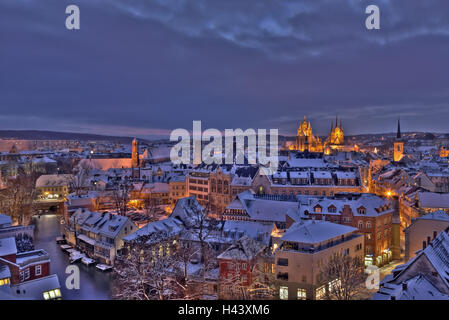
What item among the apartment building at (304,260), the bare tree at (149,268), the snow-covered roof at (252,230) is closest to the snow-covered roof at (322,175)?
the snow-covered roof at (252,230)

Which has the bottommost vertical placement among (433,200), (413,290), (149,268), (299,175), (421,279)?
(149,268)

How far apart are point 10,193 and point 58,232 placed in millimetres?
11944

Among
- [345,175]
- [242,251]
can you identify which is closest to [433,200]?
[345,175]

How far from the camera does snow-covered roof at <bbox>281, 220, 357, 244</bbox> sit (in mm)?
14719

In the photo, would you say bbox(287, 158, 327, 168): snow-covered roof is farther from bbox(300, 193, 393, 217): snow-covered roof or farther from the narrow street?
the narrow street

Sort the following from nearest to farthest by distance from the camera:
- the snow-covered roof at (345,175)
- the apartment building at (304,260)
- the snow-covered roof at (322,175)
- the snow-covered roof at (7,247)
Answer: the apartment building at (304,260) → the snow-covered roof at (7,247) → the snow-covered roof at (345,175) → the snow-covered roof at (322,175)

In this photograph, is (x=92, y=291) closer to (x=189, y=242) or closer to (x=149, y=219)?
(x=189, y=242)

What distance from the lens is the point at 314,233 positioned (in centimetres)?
1517

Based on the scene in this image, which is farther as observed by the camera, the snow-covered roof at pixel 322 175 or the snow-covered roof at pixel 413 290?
the snow-covered roof at pixel 322 175

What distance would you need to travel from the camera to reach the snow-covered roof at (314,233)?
1472 centimetres

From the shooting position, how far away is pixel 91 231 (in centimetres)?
2453

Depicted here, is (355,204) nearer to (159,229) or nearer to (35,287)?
(159,229)

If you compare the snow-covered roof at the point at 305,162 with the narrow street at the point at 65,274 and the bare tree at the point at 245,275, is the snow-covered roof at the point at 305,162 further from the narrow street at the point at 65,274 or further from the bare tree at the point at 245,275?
the narrow street at the point at 65,274

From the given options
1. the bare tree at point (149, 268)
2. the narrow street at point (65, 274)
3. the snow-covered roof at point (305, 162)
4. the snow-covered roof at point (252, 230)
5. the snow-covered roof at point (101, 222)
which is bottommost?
the narrow street at point (65, 274)
